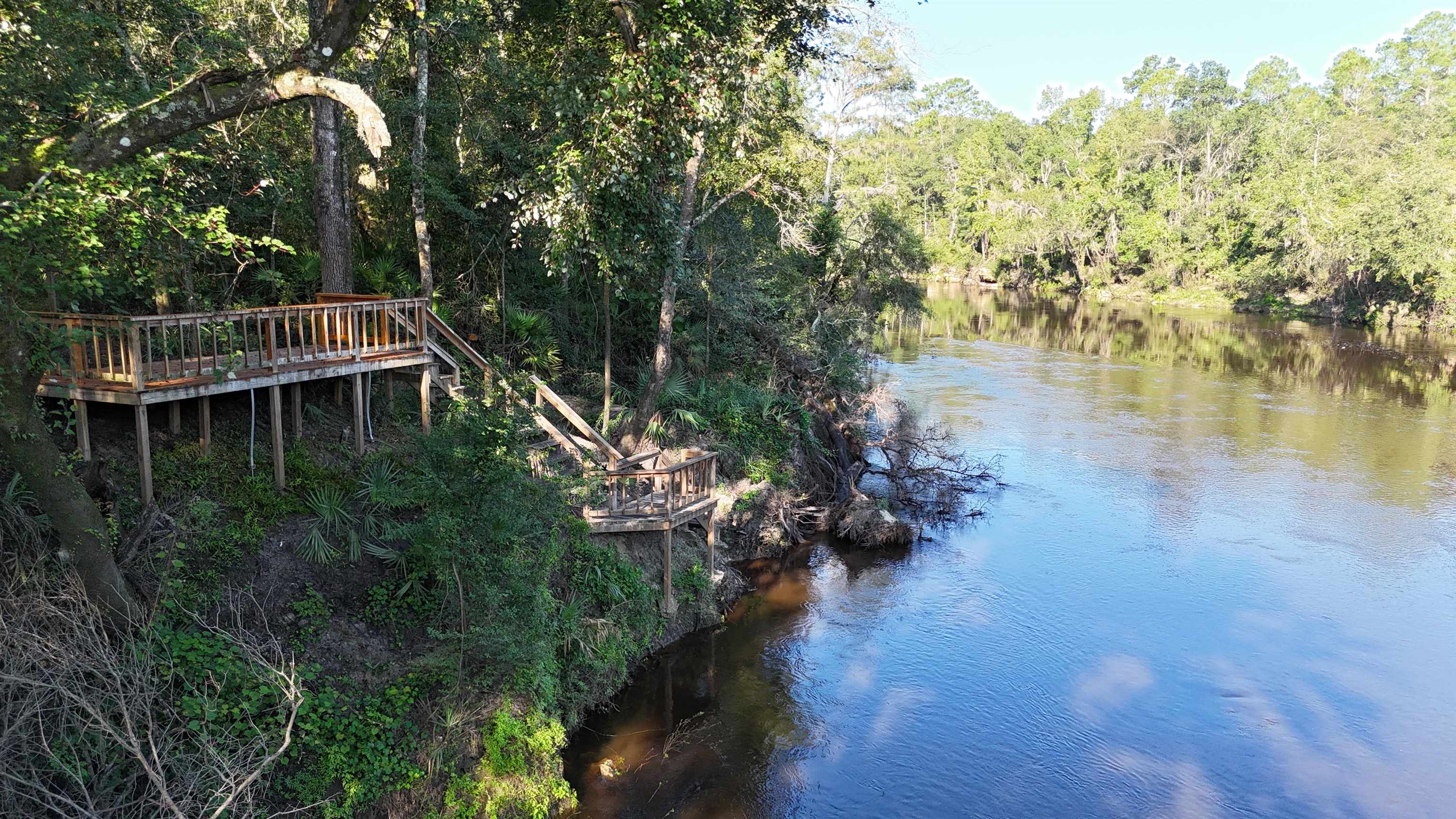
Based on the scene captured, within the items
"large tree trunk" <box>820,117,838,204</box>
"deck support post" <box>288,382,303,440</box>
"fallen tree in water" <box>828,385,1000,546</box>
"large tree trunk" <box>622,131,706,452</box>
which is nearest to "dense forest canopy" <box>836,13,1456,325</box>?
"large tree trunk" <box>820,117,838,204</box>

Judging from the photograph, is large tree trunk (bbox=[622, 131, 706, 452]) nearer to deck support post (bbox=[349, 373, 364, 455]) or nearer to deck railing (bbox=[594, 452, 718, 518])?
deck railing (bbox=[594, 452, 718, 518])

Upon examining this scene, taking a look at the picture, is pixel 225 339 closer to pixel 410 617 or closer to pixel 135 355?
pixel 135 355

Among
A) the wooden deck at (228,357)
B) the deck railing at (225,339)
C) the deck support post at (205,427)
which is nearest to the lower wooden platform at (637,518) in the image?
the wooden deck at (228,357)

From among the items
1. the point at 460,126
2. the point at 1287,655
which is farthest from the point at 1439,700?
→ the point at 460,126

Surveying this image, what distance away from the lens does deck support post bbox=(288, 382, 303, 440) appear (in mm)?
11672

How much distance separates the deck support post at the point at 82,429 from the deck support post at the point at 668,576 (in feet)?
23.8

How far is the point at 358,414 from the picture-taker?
1206 cm

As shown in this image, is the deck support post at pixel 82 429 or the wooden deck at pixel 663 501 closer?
the deck support post at pixel 82 429

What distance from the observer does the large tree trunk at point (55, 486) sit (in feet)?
24.5

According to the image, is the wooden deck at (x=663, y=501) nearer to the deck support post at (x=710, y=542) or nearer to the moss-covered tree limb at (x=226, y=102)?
the deck support post at (x=710, y=542)

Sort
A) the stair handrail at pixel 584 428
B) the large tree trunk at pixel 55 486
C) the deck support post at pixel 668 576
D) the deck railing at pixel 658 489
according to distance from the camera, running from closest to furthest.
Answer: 1. the large tree trunk at pixel 55 486
2. the deck railing at pixel 658 489
3. the deck support post at pixel 668 576
4. the stair handrail at pixel 584 428

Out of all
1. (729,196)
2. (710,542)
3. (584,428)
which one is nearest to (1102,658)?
(710,542)

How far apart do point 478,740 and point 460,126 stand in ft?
41.3

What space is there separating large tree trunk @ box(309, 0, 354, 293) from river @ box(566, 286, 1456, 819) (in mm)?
7849
